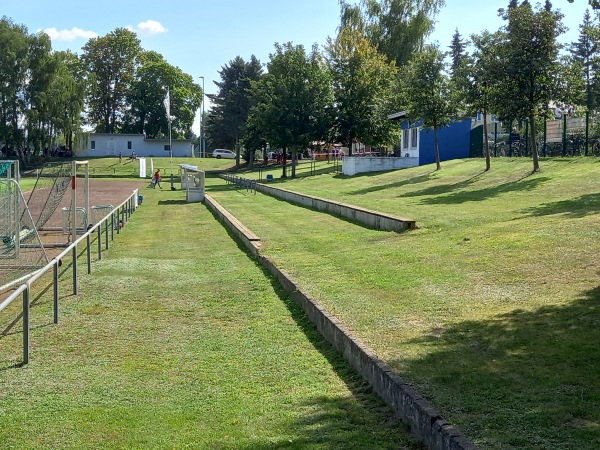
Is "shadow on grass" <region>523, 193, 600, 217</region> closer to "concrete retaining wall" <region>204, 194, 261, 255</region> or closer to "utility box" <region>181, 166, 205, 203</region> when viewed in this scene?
"concrete retaining wall" <region>204, 194, 261, 255</region>

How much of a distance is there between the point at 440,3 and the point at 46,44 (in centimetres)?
4106

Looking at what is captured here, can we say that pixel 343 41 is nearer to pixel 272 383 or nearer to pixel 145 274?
pixel 145 274

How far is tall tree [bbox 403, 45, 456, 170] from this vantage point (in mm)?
36656

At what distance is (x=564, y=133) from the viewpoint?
34406 mm

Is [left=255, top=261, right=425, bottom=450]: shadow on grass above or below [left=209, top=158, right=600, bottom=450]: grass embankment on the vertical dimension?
below

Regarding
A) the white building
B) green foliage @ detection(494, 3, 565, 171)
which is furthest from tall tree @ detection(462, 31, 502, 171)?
the white building

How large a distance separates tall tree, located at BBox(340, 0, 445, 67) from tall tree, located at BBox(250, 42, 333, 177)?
1178 cm

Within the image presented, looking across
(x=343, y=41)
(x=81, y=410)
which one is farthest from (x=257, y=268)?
(x=343, y=41)

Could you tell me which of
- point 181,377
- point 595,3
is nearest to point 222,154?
point 595,3

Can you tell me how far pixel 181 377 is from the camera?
21.1 ft

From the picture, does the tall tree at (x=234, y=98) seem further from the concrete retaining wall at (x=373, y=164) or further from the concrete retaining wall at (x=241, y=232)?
the concrete retaining wall at (x=241, y=232)

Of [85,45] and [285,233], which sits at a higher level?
[85,45]

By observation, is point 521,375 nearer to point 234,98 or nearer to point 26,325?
point 26,325

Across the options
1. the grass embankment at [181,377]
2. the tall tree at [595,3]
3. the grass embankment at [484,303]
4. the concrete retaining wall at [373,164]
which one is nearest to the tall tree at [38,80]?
the concrete retaining wall at [373,164]
